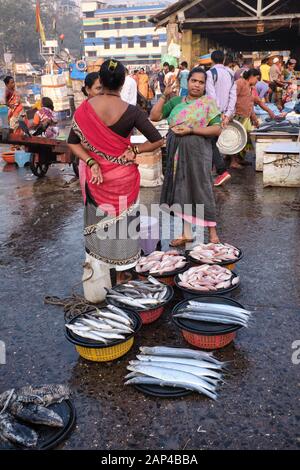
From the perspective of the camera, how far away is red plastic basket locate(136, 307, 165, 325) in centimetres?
348

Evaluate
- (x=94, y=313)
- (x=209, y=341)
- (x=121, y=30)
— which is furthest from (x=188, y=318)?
(x=121, y=30)

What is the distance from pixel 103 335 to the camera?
3031 mm

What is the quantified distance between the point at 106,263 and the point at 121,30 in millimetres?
92650

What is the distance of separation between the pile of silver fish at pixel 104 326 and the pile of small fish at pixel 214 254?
123cm

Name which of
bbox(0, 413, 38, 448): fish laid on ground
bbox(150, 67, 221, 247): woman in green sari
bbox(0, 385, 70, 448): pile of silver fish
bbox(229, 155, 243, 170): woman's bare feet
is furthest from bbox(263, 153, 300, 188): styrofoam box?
bbox(0, 413, 38, 448): fish laid on ground

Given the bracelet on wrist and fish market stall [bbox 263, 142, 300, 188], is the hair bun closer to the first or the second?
the bracelet on wrist

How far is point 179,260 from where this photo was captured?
13.7ft

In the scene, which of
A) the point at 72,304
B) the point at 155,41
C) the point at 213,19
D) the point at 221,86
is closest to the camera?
the point at 72,304

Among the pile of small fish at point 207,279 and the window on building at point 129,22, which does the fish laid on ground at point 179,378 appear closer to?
the pile of small fish at point 207,279

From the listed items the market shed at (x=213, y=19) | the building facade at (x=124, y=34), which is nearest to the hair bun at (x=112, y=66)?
the market shed at (x=213, y=19)

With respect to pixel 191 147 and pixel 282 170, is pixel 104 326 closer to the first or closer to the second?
pixel 191 147

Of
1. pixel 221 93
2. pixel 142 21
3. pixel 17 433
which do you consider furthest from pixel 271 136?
pixel 142 21

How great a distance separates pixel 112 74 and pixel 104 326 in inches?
77.7

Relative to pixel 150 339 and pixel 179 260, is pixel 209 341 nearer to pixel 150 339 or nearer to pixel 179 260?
pixel 150 339
